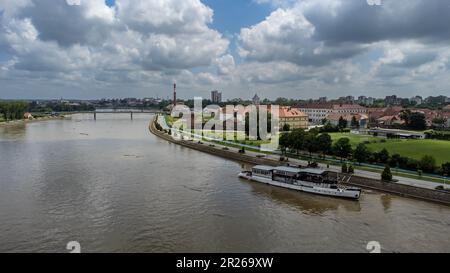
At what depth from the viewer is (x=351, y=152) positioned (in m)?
20.0

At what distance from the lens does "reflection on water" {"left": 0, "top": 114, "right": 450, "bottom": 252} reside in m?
9.83

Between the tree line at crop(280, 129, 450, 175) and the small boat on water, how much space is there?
2.75 m

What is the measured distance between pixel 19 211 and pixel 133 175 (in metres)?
6.44

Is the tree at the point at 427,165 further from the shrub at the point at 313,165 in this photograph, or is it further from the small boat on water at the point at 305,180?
the shrub at the point at 313,165

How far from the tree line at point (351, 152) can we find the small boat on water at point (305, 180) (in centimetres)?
275

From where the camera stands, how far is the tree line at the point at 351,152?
1688 centimetres

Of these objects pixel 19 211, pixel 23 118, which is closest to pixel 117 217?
pixel 19 211

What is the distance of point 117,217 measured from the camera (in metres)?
11.7

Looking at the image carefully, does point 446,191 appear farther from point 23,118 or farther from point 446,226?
point 23,118

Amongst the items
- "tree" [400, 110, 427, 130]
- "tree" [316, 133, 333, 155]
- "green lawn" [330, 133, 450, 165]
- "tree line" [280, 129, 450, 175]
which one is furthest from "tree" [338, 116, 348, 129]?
"tree" [316, 133, 333, 155]

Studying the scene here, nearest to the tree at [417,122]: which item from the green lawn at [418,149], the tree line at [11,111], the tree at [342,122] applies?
the tree at [342,122]

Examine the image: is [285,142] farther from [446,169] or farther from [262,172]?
[446,169]

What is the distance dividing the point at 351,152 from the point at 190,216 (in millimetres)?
11342

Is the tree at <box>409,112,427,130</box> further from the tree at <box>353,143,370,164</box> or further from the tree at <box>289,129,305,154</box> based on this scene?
the tree at <box>353,143,370,164</box>
